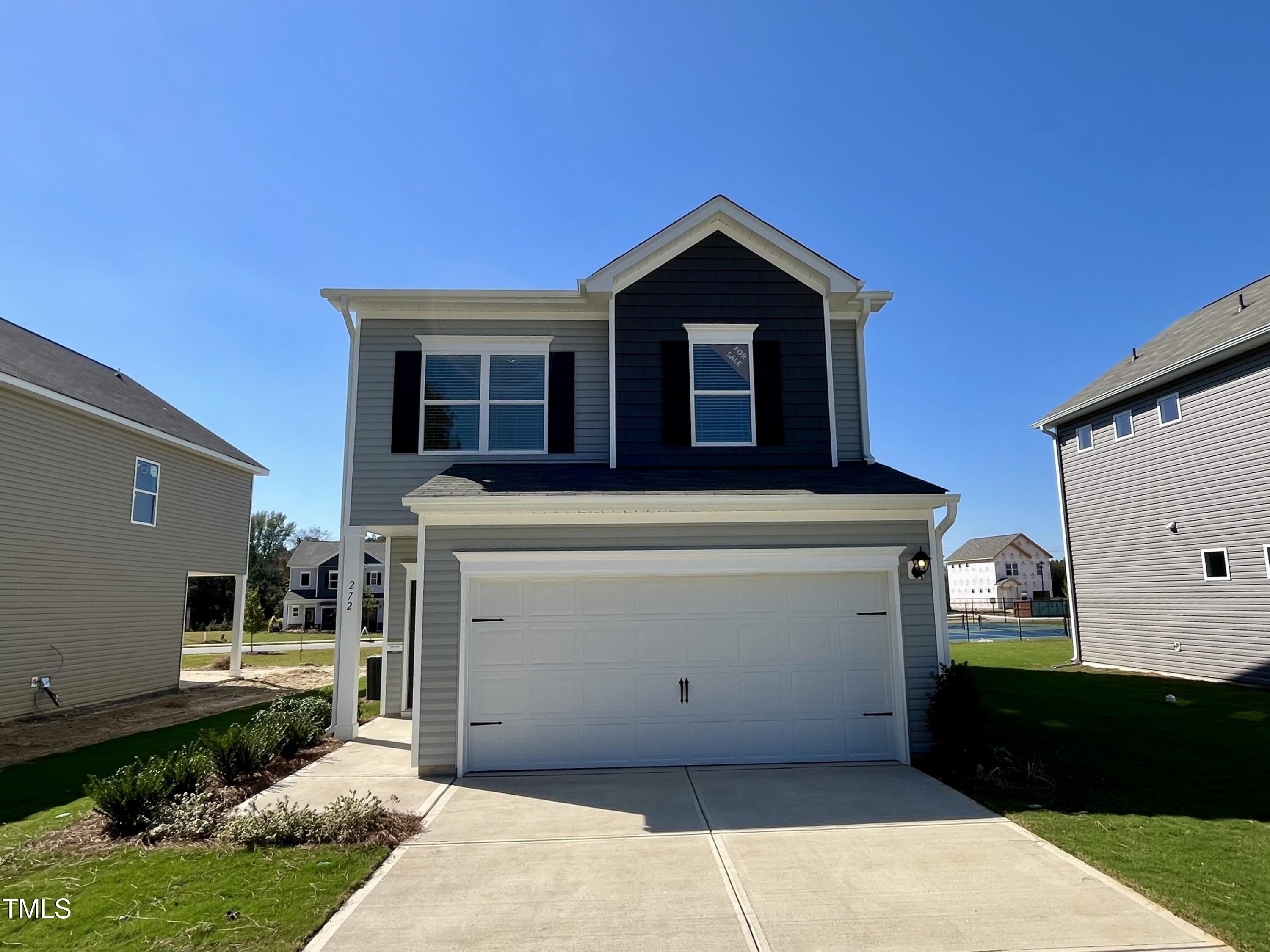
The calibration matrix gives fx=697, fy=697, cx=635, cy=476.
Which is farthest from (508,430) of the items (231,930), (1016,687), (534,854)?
(1016,687)

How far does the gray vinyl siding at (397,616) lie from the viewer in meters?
11.7

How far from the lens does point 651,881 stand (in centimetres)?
494

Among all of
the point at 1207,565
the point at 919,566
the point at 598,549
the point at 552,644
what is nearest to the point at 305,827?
the point at 552,644

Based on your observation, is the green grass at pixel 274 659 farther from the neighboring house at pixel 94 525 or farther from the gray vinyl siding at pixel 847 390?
the gray vinyl siding at pixel 847 390

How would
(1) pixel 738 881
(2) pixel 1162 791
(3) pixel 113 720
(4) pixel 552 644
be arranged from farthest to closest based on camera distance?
1. (3) pixel 113 720
2. (4) pixel 552 644
3. (2) pixel 1162 791
4. (1) pixel 738 881

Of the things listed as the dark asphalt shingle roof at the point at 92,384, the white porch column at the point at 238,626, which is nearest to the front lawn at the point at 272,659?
the white porch column at the point at 238,626

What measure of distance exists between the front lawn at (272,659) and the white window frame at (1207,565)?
871 inches

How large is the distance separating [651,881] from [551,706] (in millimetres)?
3434

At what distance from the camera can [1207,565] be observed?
48.3ft

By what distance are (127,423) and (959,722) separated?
1609 cm

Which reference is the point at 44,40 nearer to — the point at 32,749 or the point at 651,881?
the point at 32,749

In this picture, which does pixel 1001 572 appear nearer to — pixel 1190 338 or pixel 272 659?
pixel 1190 338

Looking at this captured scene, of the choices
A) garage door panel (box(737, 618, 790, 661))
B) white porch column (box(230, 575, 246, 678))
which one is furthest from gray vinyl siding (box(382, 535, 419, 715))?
white porch column (box(230, 575, 246, 678))

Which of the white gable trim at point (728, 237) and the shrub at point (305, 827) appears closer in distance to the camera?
the shrub at point (305, 827)
